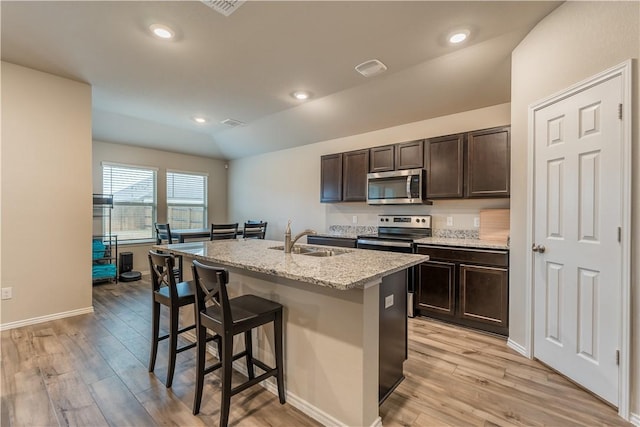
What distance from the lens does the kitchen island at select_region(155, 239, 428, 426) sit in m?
1.57

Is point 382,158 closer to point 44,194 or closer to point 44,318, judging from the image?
point 44,194

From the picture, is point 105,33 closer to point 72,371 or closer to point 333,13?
point 333,13

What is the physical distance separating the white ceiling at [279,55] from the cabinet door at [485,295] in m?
2.00

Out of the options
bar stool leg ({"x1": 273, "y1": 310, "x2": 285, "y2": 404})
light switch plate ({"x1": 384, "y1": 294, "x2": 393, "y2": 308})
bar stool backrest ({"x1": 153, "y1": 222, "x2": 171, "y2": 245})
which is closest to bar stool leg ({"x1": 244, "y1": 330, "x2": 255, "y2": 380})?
bar stool leg ({"x1": 273, "y1": 310, "x2": 285, "y2": 404})

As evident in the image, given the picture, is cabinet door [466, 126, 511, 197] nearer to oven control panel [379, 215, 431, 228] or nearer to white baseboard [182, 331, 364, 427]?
oven control panel [379, 215, 431, 228]

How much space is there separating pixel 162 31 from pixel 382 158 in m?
2.83

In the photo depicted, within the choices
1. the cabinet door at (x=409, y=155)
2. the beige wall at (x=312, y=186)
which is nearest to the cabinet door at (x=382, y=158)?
the cabinet door at (x=409, y=155)

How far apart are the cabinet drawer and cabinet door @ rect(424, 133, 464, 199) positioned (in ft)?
2.18

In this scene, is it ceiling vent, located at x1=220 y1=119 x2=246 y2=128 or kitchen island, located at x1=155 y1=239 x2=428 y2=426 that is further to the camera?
ceiling vent, located at x1=220 y1=119 x2=246 y2=128

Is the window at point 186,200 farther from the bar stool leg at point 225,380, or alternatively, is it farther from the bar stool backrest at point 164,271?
the bar stool leg at point 225,380

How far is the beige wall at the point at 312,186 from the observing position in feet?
12.1

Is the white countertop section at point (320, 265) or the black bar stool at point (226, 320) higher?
the white countertop section at point (320, 265)

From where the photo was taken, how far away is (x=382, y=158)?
4.07m

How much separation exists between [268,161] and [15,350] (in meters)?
4.54
